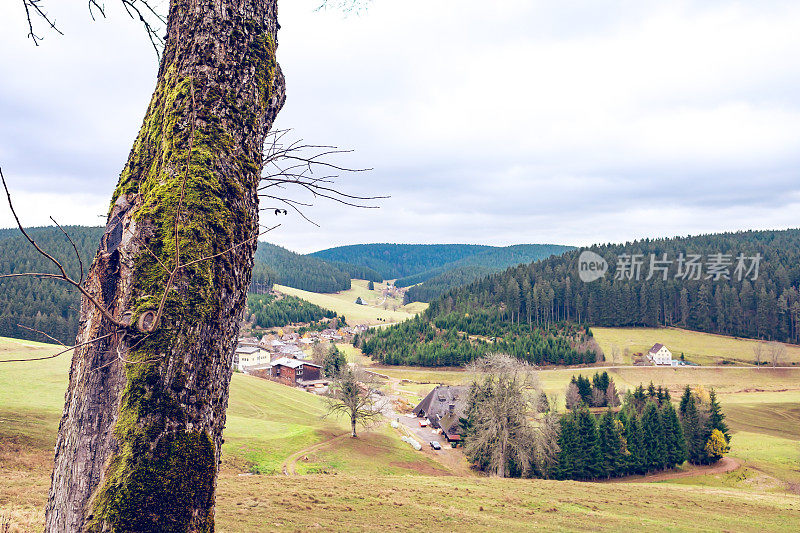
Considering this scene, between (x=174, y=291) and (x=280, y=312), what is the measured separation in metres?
126

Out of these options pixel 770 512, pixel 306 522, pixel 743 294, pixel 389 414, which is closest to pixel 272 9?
pixel 306 522

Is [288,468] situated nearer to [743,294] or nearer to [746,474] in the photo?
[746,474]

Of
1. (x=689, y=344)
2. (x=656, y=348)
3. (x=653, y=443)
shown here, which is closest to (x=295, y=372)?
(x=653, y=443)

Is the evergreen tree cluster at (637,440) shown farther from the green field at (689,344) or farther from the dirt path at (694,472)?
the green field at (689,344)

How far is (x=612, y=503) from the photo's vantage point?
1703 centimetres

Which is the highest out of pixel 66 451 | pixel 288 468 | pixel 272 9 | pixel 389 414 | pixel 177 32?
pixel 272 9

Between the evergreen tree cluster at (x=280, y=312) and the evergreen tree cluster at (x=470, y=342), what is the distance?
41016 mm

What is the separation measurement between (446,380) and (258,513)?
58527 millimetres

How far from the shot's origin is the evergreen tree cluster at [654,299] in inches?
3607

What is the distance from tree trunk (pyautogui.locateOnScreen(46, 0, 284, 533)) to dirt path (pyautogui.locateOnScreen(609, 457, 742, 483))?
118 feet

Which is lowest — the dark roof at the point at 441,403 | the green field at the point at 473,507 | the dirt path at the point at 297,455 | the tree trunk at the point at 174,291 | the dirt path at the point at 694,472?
the dirt path at the point at 694,472

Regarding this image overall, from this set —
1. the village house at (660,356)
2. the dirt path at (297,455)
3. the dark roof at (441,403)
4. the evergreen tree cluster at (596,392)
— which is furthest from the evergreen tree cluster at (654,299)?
the dirt path at (297,455)

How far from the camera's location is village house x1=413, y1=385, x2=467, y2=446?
38344mm

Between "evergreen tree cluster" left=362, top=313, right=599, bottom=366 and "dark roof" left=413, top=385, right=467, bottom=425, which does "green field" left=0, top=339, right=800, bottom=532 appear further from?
"evergreen tree cluster" left=362, top=313, right=599, bottom=366
